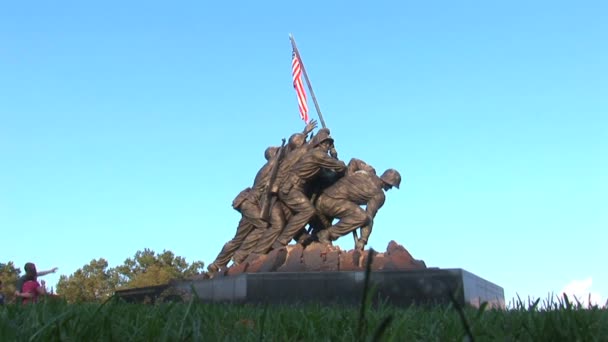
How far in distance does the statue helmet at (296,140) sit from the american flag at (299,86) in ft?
8.49

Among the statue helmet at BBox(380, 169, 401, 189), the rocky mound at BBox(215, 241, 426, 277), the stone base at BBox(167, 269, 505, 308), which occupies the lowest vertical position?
the stone base at BBox(167, 269, 505, 308)

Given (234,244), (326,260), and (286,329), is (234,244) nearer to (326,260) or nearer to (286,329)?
(326,260)

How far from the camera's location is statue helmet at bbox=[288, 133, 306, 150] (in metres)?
13.7

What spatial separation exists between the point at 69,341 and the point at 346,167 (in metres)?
11.6

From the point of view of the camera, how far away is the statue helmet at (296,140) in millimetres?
13734

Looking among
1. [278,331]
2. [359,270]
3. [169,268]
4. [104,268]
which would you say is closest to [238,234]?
[359,270]

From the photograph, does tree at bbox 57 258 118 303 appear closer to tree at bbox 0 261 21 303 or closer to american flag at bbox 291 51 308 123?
tree at bbox 0 261 21 303

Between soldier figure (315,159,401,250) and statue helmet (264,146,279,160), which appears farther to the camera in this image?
statue helmet (264,146,279,160)

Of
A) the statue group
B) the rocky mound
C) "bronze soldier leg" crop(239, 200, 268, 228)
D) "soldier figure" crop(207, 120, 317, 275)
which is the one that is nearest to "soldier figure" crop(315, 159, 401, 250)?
the statue group

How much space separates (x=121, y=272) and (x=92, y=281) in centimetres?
307

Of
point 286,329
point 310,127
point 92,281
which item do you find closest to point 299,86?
point 310,127

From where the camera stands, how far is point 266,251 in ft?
42.4

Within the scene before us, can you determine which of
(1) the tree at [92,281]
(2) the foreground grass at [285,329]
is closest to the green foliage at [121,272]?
(1) the tree at [92,281]

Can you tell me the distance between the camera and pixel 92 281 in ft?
157
